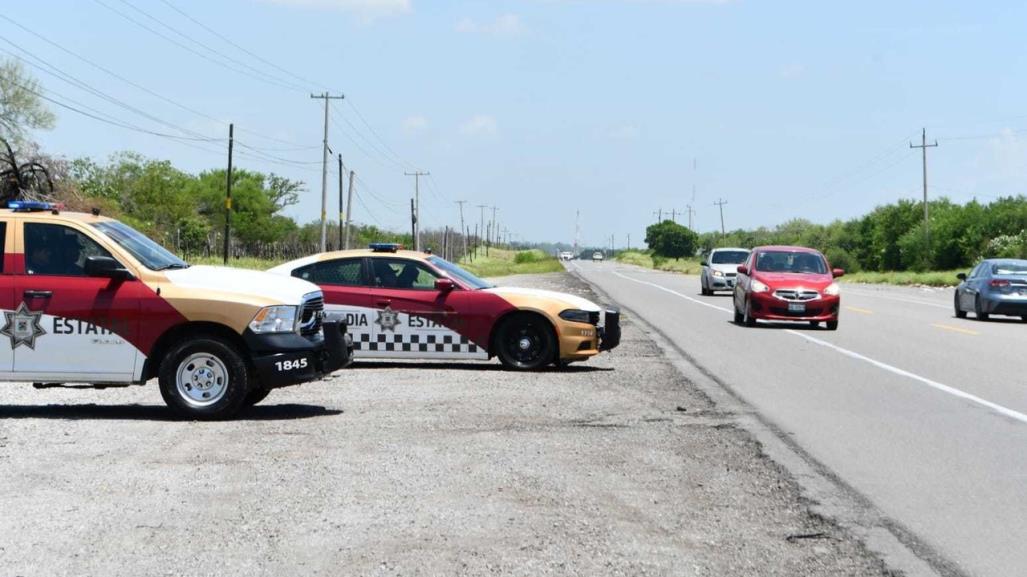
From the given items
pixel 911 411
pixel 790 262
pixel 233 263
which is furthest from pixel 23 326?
pixel 233 263

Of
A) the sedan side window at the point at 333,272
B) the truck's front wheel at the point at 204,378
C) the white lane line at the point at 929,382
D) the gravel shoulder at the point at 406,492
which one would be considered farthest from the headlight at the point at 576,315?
the truck's front wheel at the point at 204,378

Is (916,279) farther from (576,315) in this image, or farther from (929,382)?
(576,315)

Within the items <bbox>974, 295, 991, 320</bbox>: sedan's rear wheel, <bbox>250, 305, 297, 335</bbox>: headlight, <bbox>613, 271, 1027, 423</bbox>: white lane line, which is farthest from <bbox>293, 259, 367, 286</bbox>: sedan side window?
<bbox>974, 295, 991, 320</bbox>: sedan's rear wheel

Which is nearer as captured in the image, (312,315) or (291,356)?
(291,356)

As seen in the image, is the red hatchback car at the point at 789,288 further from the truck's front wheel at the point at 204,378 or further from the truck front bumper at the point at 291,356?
the truck's front wheel at the point at 204,378

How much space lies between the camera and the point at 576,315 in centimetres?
1625

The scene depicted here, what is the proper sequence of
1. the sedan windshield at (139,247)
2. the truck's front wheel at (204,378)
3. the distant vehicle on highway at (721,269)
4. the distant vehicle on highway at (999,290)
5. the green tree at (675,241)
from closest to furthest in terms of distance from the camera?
the truck's front wheel at (204,378) → the sedan windshield at (139,247) → the distant vehicle on highway at (999,290) → the distant vehicle on highway at (721,269) → the green tree at (675,241)

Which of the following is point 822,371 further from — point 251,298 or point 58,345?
point 58,345

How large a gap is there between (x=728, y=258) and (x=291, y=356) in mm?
34069

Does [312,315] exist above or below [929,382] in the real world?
above

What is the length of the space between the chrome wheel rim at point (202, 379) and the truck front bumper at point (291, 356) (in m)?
0.31

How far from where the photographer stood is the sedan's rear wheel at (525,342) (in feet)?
52.8

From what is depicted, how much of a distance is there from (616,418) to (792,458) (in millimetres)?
2419

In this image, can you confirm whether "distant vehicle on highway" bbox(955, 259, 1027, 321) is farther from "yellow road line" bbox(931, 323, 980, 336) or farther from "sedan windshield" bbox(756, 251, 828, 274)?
"sedan windshield" bbox(756, 251, 828, 274)
